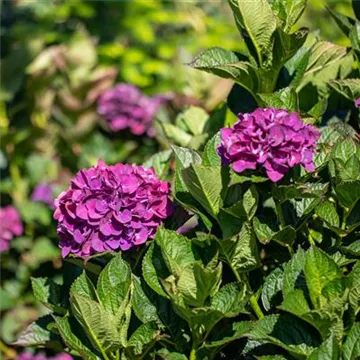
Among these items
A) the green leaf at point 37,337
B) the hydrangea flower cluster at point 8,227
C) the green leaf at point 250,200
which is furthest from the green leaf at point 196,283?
the hydrangea flower cluster at point 8,227

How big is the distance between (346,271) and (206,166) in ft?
1.16

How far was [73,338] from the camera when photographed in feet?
4.79

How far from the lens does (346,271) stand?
1.56 meters

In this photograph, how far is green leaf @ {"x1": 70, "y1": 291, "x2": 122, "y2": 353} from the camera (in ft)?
4.46

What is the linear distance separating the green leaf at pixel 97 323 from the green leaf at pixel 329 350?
35 centimetres

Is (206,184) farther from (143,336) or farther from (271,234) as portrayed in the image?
(143,336)

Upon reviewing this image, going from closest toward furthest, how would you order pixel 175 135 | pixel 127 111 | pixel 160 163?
pixel 160 163 < pixel 175 135 < pixel 127 111

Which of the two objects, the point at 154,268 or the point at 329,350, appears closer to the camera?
the point at 329,350

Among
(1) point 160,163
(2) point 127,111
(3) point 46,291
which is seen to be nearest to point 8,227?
(2) point 127,111

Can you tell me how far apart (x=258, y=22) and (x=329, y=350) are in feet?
2.11

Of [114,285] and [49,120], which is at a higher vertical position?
[114,285]

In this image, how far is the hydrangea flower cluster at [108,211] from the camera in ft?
4.99

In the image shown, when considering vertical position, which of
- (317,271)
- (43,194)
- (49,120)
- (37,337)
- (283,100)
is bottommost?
(49,120)

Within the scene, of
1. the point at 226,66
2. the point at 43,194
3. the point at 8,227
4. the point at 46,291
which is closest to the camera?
the point at 226,66
